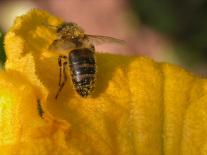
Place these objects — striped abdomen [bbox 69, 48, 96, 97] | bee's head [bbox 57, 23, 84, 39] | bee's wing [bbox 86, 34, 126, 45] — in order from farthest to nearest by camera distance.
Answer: bee's wing [bbox 86, 34, 126, 45], bee's head [bbox 57, 23, 84, 39], striped abdomen [bbox 69, 48, 96, 97]

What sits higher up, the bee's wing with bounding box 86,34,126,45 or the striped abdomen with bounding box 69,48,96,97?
the bee's wing with bounding box 86,34,126,45

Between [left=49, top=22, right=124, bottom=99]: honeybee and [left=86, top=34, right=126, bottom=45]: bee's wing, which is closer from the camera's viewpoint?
[left=49, top=22, right=124, bottom=99]: honeybee

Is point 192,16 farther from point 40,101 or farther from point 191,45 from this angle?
point 40,101

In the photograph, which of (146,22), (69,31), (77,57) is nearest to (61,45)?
(77,57)

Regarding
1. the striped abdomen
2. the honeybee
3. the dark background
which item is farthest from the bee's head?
the dark background

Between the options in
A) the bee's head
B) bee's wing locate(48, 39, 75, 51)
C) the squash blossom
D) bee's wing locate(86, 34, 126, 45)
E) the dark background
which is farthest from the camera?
the dark background

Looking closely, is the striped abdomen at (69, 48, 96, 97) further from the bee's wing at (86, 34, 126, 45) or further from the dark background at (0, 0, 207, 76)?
the dark background at (0, 0, 207, 76)

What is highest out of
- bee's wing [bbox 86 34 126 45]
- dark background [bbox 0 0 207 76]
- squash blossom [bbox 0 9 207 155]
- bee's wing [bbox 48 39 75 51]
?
dark background [bbox 0 0 207 76]

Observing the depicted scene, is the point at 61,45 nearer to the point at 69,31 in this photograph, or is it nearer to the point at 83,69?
the point at 83,69
